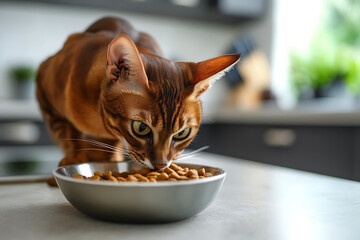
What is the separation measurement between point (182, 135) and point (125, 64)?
0.59 ft

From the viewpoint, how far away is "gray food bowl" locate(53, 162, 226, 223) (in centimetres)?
46

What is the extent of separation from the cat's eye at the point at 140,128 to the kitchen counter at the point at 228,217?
0.18m

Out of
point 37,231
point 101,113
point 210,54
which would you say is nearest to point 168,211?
point 37,231

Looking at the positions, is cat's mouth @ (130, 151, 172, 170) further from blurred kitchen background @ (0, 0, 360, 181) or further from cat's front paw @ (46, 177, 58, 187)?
blurred kitchen background @ (0, 0, 360, 181)

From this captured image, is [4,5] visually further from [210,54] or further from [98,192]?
[98,192]

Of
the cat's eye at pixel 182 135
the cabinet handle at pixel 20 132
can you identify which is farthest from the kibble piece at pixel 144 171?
the cabinet handle at pixel 20 132

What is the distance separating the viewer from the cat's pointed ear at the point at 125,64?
64cm

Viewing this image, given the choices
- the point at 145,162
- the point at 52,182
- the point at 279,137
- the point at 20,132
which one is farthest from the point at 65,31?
the point at 145,162

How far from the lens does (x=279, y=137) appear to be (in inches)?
86.6

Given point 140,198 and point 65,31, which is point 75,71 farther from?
point 65,31

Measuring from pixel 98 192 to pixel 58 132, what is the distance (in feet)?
2.03

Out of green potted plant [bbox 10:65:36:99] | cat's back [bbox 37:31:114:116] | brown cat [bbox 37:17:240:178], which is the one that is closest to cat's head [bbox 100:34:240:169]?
brown cat [bbox 37:17:240:178]

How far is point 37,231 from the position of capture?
463 millimetres

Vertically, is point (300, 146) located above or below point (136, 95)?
below
